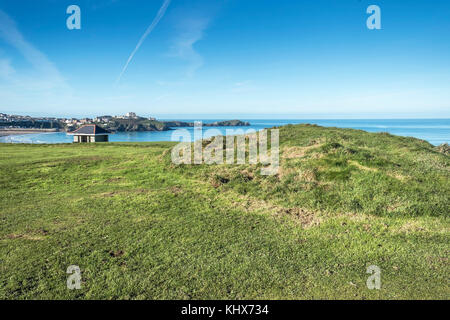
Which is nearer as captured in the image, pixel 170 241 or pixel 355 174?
pixel 170 241

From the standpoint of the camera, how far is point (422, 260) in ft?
20.5

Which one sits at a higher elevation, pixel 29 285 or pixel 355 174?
pixel 355 174

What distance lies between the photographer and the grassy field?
539cm

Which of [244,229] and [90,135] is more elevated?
[90,135]

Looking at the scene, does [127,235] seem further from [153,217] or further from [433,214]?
[433,214]

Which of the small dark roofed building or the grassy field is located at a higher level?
the small dark roofed building

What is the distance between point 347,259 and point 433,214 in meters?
4.67

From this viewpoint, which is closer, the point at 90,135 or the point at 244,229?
the point at 244,229

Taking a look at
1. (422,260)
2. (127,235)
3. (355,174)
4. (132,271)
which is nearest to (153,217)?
(127,235)

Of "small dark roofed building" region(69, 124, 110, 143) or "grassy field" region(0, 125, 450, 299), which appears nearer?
"grassy field" region(0, 125, 450, 299)

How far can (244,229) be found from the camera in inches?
325

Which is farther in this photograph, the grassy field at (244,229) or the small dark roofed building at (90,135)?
the small dark roofed building at (90,135)

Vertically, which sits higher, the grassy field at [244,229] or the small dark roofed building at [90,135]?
the small dark roofed building at [90,135]

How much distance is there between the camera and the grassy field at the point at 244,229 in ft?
17.7
